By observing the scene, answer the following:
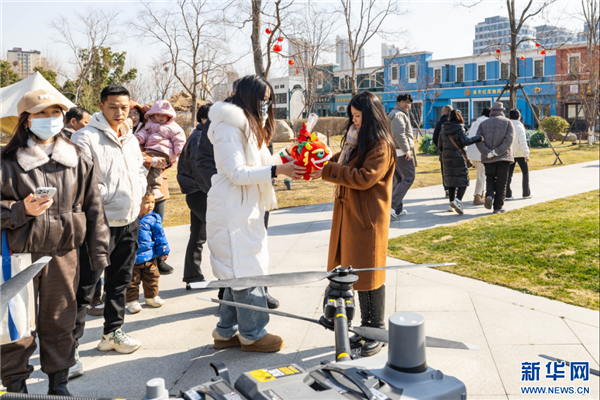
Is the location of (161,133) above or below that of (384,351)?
above

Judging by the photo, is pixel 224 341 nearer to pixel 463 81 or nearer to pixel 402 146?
pixel 402 146

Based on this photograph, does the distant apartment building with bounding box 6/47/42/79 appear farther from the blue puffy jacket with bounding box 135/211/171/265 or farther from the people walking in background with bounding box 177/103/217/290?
the blue puffy jacket with bounding box 135/211/171/265

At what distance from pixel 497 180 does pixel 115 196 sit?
7300 mm

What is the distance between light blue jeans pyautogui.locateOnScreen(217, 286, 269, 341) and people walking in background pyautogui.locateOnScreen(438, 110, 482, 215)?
6.17 m

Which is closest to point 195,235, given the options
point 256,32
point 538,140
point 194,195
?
point 194,195

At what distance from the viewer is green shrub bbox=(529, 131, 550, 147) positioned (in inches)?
979

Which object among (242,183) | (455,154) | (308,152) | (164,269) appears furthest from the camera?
(455,154)

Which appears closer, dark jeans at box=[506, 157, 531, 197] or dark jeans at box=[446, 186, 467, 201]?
dark jeans at box=[446, 186, 467, 201]

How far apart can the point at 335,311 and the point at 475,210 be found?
8.56 metres

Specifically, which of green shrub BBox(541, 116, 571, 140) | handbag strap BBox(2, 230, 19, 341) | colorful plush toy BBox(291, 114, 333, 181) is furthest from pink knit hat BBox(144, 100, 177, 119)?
green shrub BBox(541, 116, 571, 140)

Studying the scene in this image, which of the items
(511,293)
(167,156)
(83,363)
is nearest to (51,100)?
(83,363)

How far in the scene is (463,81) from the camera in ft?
158

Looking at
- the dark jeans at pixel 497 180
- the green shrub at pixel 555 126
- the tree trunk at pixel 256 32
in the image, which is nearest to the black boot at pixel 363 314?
the dark jeans at pixel 497 180

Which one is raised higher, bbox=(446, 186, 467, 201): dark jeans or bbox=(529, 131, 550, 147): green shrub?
bbox=(529, 131, 550, 147): green shrub
